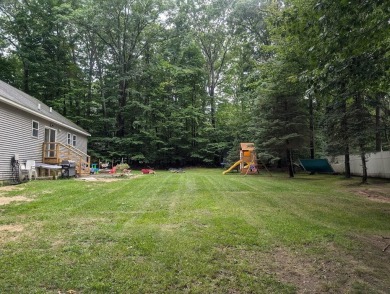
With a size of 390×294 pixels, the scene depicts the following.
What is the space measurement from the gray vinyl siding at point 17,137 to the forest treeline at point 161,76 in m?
10.5

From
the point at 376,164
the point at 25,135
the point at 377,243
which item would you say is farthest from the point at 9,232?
the point at 376,164

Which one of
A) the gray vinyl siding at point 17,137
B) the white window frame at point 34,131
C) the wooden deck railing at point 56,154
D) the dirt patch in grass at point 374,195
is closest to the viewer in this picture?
the dirt patch in grass at point 374,195

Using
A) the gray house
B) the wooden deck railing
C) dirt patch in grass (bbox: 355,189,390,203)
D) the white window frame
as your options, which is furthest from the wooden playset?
the white window frame

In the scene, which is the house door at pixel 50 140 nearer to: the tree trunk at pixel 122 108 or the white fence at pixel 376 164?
the tree trunk at pixel 122 108

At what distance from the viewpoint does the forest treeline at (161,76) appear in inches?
705

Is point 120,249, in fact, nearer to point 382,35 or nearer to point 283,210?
point 283,210

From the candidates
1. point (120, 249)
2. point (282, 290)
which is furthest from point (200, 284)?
point (120, 249)

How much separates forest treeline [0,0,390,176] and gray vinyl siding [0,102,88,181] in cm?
1054

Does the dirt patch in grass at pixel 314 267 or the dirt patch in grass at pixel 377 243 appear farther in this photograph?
the dirt patch in grass at pixel 377 243

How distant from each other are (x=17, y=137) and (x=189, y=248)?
37.7ft

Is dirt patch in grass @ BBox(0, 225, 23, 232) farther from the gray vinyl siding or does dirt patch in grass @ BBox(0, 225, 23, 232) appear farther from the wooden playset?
the wooden playset

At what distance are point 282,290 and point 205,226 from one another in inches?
85.2

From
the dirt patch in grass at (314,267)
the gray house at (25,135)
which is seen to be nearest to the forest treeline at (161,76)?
the gray house at (25,135)

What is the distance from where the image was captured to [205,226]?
474 centimetres
